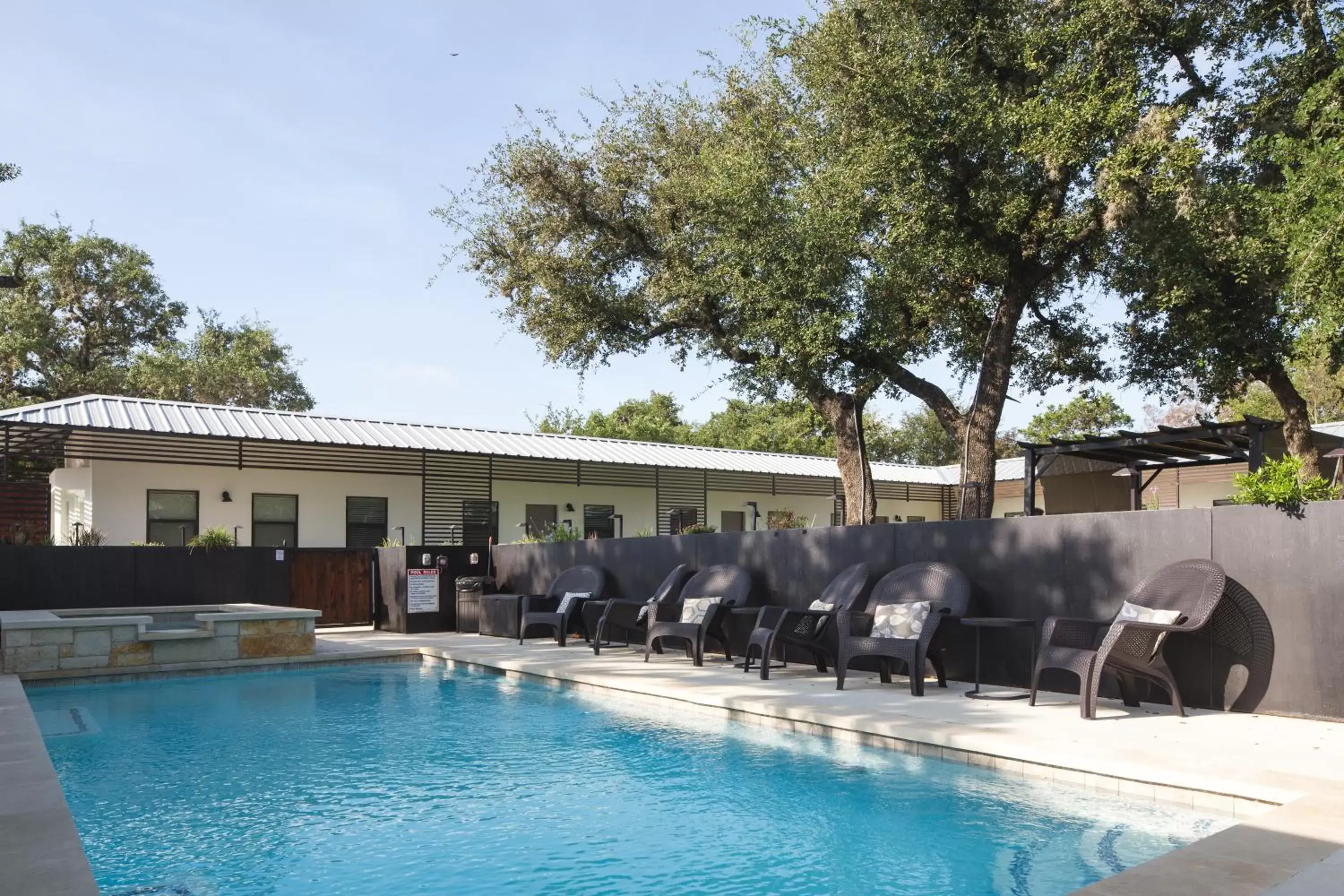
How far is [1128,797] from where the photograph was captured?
4973 mm

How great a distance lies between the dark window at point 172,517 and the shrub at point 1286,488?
53.1 feet

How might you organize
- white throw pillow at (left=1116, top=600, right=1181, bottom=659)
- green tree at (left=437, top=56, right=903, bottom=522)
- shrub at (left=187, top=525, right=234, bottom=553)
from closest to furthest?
1. white throw pillow at (left=1116, top=600, right=1181, bottom=659)
2. green tree at (left=437, top=56, right=903, bottom=522)
3. shrub at (left=187, top=525, right=234, bottom=553)

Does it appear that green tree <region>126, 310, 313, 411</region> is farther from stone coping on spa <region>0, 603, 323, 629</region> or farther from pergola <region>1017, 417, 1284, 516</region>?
pergola <region>1017, 417, 1284, 516</region>

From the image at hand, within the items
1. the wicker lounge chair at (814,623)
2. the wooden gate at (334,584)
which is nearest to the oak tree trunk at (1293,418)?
the wicker lounge chair at (814,623)

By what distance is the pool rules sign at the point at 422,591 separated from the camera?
48.0 feet

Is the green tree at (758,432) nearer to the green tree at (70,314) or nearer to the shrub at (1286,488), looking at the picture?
the green tree at (70,314)

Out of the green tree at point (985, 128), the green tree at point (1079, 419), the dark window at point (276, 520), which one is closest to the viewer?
the green tree at point (985, 128)

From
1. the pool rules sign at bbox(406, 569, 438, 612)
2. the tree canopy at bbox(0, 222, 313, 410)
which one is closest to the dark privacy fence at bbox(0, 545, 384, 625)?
the pool rules sign at bbox(406, 569, 438, 612)

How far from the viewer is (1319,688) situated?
21.1 ft

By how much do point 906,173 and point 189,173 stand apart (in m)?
12.2

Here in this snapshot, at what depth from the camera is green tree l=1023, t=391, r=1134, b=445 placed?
32.6m

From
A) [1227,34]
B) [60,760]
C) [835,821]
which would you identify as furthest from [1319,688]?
[1227,34]

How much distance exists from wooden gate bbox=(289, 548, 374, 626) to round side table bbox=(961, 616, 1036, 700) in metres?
10.2

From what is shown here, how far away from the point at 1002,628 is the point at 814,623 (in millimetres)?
1681
